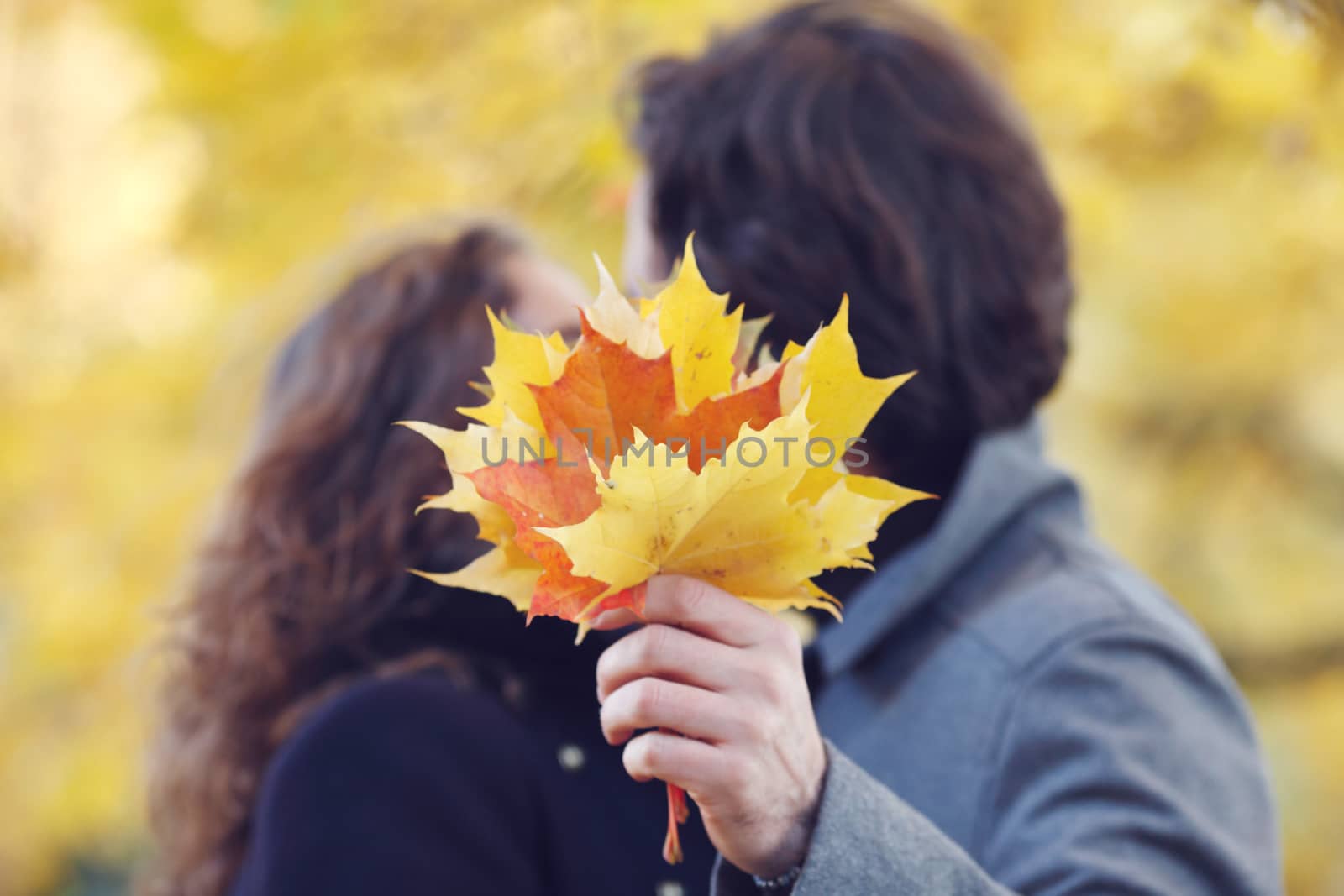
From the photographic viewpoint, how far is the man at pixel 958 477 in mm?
860

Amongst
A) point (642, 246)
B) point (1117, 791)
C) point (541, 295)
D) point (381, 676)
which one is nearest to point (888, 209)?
point (642, 246)

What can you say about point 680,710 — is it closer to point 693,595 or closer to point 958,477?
point 693,595

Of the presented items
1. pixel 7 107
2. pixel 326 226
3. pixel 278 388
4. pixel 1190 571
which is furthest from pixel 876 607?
pixel 7 107

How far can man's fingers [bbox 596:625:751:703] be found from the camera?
21.4 inches

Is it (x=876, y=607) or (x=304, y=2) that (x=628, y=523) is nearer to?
(x=876, y=607)

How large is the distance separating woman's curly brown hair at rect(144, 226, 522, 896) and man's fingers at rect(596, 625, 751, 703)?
57 centimetres

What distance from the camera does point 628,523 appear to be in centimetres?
50

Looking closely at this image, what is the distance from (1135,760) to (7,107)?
287cm

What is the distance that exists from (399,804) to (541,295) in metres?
0.56

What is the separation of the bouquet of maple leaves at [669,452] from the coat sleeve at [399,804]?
475mm

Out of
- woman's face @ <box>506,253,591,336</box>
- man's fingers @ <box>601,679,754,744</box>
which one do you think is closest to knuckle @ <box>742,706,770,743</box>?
man's fingers @ <box>601,679,754,744</box>

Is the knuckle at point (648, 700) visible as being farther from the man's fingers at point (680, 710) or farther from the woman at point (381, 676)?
the woman at point (381, 676)

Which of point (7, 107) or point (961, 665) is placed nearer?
point (961, 665)

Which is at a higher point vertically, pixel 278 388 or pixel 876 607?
pixel 278 388
